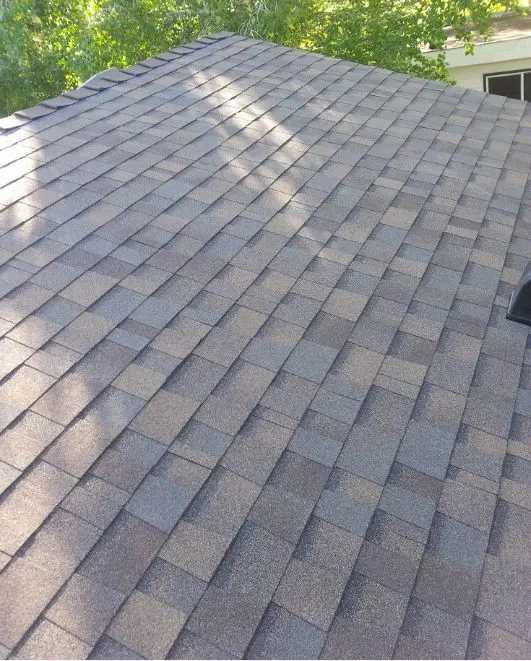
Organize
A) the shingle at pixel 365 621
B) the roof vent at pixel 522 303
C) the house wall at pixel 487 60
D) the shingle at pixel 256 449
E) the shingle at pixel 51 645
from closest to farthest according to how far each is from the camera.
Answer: the shingle at pixel 51 645, the shingle at pixel 365 621, the shingle at pixel 256 449, the roof vent at pixel 522 303, the house wall at pixel 487 60

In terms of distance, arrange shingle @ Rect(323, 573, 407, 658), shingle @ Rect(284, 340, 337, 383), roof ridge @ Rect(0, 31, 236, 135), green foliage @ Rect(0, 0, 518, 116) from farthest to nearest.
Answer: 1. green foliage @ Rect(0, 0, 518, 116)
2. roof ridge @ Rect(0, 31, 236, 135)
3. shingle @ Rect(284, 340, 337, 383)
4. shingle @ Rect(323, 573, 407, 658)

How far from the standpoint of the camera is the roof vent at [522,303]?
12.3ft

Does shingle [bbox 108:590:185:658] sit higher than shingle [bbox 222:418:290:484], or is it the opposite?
shingle [bbox 108:590:185:658]

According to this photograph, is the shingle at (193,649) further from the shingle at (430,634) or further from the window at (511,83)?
the window at (511,83)

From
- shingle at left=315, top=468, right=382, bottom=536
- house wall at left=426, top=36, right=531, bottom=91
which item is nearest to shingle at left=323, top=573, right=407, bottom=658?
shingle at left=315, top=468, right=382, bottom=536

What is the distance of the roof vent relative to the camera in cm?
375

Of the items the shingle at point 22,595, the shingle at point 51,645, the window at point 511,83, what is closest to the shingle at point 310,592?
the shingle at point 51,645

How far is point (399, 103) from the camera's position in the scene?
7.24 meters

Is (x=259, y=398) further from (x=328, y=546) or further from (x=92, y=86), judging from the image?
(x=92, y=86)

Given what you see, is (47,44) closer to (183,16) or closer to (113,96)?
(183,16)

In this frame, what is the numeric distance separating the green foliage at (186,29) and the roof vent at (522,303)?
12.7 meters

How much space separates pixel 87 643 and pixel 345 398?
5.61 feet

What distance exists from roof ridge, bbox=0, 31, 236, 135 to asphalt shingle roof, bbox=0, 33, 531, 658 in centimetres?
15

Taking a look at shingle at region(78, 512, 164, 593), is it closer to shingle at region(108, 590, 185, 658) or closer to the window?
shingle at region(108, 590, 185, 658)
